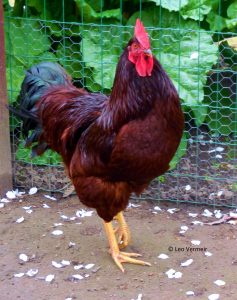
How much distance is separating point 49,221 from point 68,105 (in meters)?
0.98

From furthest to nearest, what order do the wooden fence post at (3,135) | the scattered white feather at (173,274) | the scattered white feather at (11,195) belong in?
the scattered white feather at (11,195), the wooden fence post at (3,135), the scattered white feather at (173,274)

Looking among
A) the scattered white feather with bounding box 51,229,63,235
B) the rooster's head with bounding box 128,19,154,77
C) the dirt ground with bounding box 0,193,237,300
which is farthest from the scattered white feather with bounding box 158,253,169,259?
the rooster's head with bounding box 128,19,154,77

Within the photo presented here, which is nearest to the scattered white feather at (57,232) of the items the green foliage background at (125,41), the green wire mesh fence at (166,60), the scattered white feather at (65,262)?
the scattered white feather at (65,262)

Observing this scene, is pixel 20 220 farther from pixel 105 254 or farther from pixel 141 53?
pixel 141 53

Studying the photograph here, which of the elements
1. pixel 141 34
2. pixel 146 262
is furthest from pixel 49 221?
pixel 141 34

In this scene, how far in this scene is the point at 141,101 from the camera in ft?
11.8

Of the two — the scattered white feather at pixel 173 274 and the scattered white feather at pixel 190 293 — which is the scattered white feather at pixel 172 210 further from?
the scattered white feather at pixel 190 293

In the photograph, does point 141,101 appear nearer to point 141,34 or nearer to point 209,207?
point 141,34

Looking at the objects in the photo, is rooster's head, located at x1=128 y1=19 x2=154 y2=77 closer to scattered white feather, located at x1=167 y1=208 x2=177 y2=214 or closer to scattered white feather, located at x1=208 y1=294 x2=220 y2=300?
scattered white feather, located at x1=208 y1=294 x2=220 y2=300

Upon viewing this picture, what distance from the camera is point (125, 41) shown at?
484 centimetres

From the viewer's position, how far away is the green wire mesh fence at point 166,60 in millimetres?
4742

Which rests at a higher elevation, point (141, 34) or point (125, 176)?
point (141, 34)

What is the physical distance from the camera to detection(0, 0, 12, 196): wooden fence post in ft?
15.6

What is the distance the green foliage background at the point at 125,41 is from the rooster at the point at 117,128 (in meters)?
0.56
